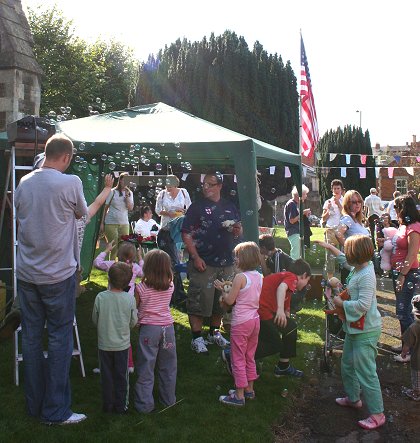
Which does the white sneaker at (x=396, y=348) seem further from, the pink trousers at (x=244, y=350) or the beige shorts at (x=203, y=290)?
the pink trousers at (x=244, y=350)

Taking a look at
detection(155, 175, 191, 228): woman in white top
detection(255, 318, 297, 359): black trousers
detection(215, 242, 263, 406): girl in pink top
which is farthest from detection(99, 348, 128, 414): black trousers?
detection(155, 175, 191, 228): woman in white top

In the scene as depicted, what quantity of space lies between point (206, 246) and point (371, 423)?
2419 mm

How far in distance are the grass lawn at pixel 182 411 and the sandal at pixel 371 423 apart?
0.63 m

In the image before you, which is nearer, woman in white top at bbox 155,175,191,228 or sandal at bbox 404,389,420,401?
sandal at bbox 404,389,420,401

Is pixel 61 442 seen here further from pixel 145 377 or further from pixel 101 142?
pixel 101 142

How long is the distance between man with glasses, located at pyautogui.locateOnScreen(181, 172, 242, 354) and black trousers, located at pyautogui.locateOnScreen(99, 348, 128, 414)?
1.69 metres

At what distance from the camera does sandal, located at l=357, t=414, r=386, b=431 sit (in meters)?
4.00

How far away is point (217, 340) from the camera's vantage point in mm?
5781

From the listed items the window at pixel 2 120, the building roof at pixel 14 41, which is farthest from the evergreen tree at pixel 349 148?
the window at pixel 2 120

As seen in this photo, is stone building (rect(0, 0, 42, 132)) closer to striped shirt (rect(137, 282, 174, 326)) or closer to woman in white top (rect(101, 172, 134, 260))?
woman in white top (rect(101, 172, 134, 260))

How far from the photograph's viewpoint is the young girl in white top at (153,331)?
401cm

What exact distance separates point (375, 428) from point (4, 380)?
10.3 ft

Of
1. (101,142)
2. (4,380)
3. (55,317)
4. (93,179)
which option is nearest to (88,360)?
(4,380)

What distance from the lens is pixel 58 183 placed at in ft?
11.6
